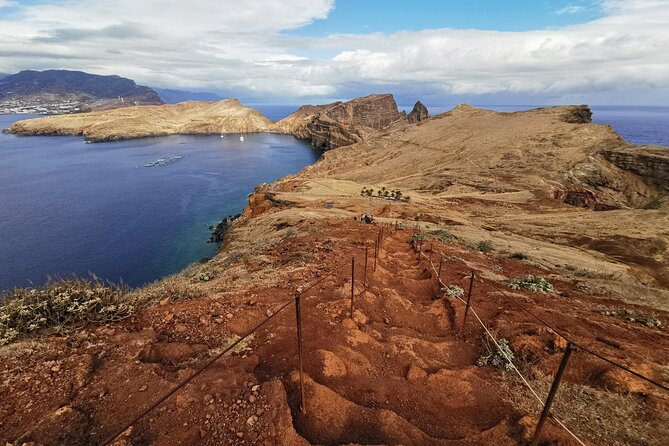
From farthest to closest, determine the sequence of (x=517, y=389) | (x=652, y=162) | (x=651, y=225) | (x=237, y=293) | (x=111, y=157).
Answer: (x=111, y=157) → (x=652, y=162) → (x=651, y=225) → (x=237, y=293) → (x=517, y=389)

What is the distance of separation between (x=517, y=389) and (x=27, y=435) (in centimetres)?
936

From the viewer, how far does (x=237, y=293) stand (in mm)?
11227

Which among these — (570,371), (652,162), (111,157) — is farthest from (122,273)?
(111,157)

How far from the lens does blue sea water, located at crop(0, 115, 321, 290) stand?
115 ft

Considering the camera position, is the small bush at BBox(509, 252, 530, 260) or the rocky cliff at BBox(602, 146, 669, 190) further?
the rocky cliff at BBox(602, 146, 669, 190)

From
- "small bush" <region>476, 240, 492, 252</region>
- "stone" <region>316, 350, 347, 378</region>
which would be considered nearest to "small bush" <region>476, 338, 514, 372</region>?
"stone" <region>316, 350, 347, 378</region>

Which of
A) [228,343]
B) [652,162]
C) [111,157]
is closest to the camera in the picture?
[228,343]

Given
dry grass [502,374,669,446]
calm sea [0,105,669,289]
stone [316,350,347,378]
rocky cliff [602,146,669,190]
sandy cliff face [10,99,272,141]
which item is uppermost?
sandy cliff face [10,99,272,141]

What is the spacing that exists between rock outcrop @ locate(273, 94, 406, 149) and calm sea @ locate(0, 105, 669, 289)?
67.2 feet

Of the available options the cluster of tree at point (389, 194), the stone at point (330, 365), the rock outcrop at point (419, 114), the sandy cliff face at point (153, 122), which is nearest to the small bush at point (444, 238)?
the stone at point (330, 365)

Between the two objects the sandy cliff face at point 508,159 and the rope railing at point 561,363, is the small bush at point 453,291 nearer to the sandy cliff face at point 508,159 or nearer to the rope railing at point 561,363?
the rope railing at point 561,363

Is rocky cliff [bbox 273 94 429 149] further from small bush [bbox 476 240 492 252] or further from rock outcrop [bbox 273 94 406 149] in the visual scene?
small bush [bbox 476 240 492 252]

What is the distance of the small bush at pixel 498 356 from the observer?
8398 millimetres

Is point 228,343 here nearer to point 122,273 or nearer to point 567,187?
point 122,273
